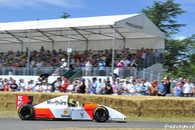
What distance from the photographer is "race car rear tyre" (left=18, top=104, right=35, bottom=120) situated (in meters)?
15.9

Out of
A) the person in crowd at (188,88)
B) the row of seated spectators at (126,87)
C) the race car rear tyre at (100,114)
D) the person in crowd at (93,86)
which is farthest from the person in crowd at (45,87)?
the race car rear tyre at (100,114)

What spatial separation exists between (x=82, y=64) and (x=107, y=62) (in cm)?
180

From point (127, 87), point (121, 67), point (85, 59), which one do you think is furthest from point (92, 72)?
point (127, 87)

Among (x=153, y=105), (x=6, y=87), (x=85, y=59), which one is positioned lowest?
(x=153, y=105)

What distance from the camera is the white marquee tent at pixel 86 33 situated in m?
28.4

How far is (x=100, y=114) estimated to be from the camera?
15.4 metres

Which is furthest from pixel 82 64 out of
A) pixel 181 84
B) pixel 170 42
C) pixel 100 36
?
pixel 170 42

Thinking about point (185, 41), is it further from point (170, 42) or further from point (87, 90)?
point (87, 90)

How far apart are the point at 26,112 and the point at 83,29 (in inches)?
637

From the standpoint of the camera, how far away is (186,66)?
189 ft

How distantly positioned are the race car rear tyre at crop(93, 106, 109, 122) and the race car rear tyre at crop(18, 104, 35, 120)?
2435mm

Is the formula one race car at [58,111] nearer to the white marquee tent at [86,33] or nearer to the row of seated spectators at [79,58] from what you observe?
the white marquee tent at [86,33]

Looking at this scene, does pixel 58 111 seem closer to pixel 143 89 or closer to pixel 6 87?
pixel 143 89

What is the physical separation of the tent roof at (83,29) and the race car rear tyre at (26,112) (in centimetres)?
1158
